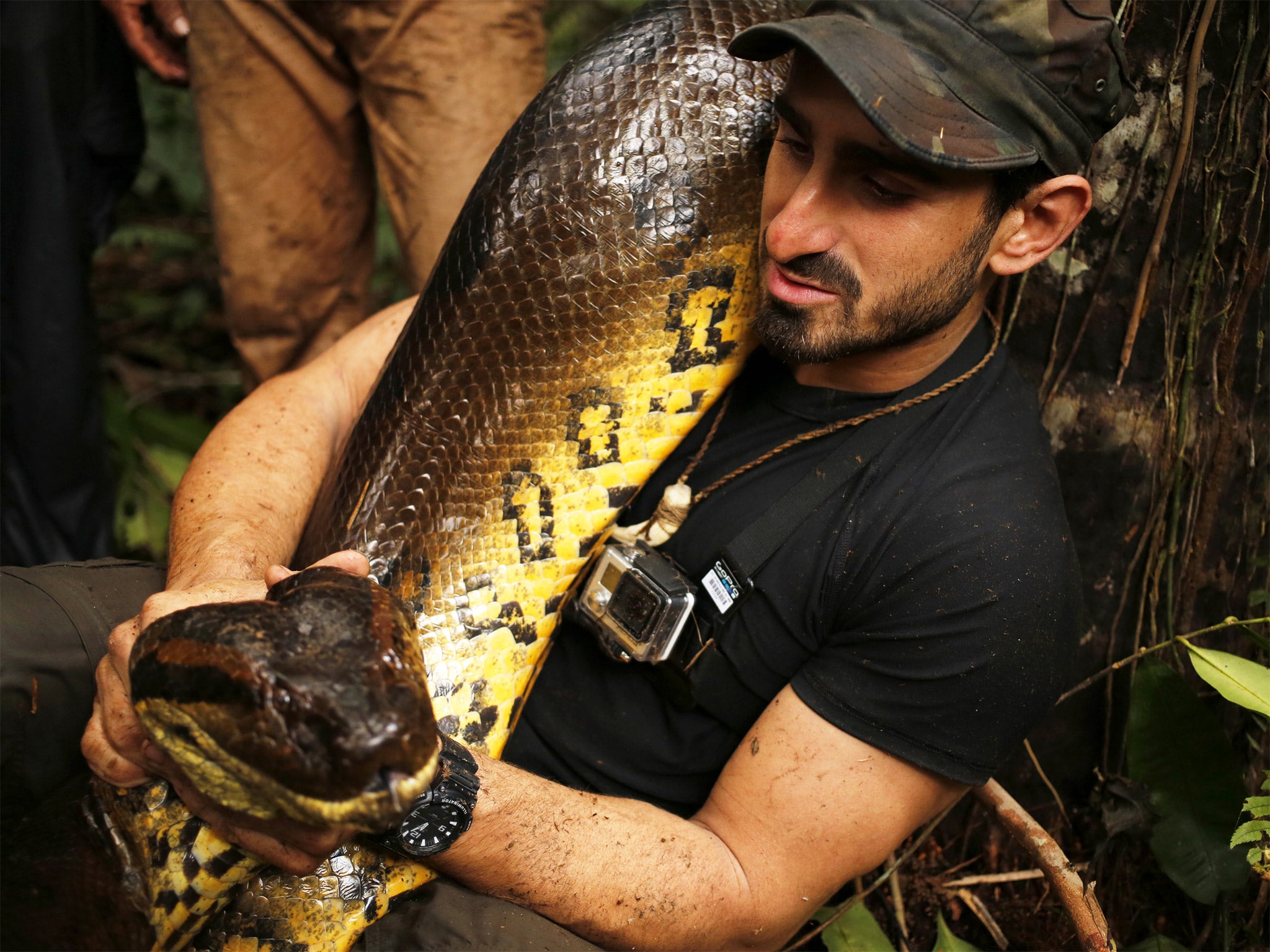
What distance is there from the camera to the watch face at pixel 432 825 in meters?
1.80

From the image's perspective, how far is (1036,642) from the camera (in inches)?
76.1

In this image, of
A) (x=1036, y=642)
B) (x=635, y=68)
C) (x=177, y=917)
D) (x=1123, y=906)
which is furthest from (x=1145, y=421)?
(x=177, y=917)

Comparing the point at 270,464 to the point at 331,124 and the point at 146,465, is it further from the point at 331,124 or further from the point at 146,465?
the point at 146,465

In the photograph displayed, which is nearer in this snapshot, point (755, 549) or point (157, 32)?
point (755, 549)

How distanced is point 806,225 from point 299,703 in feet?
4.18

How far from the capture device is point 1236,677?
6.88ft

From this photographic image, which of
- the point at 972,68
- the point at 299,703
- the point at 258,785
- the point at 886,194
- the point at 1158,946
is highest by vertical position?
the point at 972,68

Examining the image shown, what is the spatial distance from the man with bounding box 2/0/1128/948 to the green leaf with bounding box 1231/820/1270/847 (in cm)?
44

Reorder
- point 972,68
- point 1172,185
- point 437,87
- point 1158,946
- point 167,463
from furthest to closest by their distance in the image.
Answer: point 167,463 < point 437,87 < point 1158,946 < point 1172,185 < point 972,68

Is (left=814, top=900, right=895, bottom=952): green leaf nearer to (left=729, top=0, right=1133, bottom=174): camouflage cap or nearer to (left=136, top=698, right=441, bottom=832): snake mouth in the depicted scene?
(left=136, top=698, right=441, bottom=832): snake mouth

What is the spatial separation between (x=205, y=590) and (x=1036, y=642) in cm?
155

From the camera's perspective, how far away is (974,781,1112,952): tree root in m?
2.06

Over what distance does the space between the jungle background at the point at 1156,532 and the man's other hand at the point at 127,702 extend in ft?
5.08

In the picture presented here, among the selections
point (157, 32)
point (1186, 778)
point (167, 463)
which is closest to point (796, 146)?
point (1186, 778)
